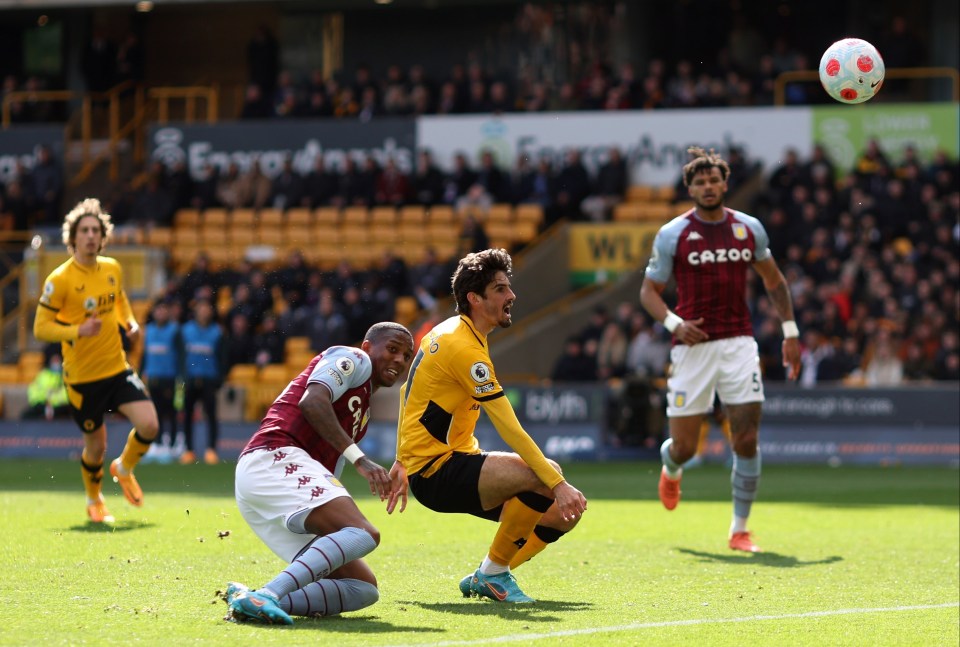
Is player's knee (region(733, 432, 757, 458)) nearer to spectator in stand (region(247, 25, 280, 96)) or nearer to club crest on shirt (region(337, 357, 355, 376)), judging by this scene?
club crest on shirt (region(337, 357, 355, 376))

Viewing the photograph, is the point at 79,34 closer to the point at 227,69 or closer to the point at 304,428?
the point at 227,69

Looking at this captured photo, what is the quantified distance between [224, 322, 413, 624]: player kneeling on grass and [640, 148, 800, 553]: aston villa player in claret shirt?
3679 millimetres

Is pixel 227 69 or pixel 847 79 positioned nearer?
pixel 847 79

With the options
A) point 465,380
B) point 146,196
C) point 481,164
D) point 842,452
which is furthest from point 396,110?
point 465,380

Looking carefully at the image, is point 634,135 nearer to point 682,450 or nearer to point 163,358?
point 163,358

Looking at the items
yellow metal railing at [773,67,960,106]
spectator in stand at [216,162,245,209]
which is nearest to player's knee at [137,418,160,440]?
spectator in stand at [216,162,245,209]

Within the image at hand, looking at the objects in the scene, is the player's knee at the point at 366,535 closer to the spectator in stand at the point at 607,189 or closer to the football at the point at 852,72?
the football at the point at 852,72

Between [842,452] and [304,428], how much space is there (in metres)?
13.8

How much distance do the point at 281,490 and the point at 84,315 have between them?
17.6 feet

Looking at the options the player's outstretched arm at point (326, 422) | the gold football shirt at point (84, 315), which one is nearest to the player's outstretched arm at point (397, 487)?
the player's outstretched arm at point (326, 422)

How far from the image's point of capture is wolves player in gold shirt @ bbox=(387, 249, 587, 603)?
758 cm

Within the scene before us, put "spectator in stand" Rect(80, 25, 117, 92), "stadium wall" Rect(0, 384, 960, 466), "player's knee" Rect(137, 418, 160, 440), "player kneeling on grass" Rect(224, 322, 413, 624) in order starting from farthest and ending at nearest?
1. "spectator in stand" Rect(80, 25, 117, 92)
2. "stadium wall" Rect(0, 384, 960, 466)
3. "player's knee" Rect(137, 418, 160, 440)
4. "player kneeling on grass" Rect(224, 322, 413, 624)

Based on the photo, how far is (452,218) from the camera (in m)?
26.0

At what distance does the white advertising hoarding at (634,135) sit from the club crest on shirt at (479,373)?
737 inches
